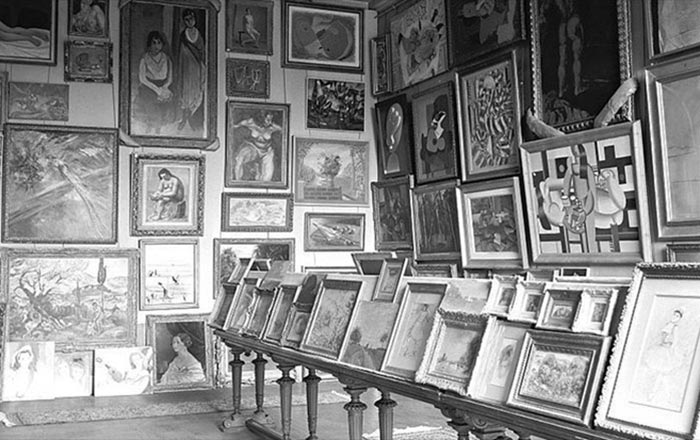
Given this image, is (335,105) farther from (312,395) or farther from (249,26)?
(312,395)

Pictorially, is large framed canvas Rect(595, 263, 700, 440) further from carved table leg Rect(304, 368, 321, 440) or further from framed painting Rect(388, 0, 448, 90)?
framed painting Rect(388, 0, 448, 90)

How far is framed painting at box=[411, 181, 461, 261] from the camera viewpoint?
848 centimetres

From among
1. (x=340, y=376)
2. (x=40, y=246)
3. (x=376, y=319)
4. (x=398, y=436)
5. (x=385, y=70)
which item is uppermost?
(x=385, y=70)

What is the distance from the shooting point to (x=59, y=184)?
8836mm

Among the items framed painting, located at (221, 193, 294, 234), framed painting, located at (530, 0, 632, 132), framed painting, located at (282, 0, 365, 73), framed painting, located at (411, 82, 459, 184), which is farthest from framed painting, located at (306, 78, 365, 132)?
framed painting, located at (530, 0, 632, 132)

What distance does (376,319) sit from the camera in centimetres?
439

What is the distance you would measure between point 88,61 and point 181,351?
135 inches

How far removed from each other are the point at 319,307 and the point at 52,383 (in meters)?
4.76

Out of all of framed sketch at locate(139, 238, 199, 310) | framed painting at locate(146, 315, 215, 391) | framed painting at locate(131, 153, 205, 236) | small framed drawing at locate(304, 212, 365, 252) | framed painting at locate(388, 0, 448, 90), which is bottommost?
framed painting at locate(146, 315, 215, 391)

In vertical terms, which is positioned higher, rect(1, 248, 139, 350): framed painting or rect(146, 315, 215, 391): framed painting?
rect(1, 248, 139, 350): framed painting

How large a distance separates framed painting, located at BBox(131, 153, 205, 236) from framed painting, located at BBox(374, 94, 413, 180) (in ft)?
7.28

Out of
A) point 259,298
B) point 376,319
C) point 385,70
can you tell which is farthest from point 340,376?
point 385,70

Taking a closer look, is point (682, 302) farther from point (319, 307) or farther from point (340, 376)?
point (319, 307)

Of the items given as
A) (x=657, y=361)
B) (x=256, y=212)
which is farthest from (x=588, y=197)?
(x=256, y=212)
